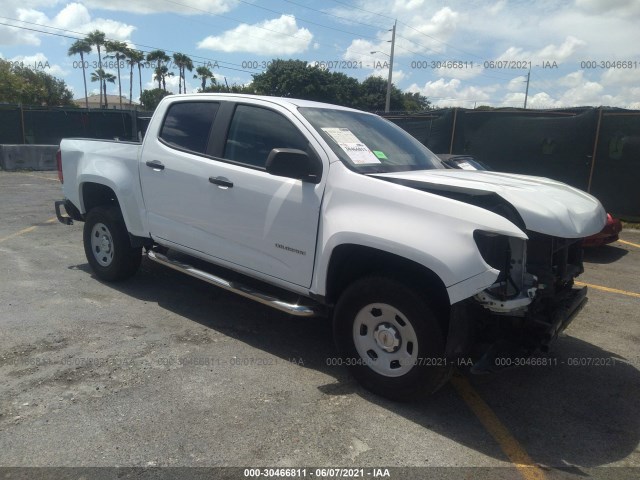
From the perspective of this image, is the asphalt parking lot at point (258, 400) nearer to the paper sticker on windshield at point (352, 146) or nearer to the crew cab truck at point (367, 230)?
the crew cab truck at point (367, 230)

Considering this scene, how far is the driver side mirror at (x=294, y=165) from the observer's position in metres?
3.66

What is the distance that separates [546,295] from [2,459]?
10.9 feet

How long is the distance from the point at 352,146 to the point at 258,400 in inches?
76.6

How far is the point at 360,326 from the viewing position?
3.62m

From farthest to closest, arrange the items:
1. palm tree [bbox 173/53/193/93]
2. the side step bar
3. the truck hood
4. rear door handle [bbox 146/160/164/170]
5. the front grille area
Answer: palm tree [bbox 173/53/193/93] → rear door handle [bbox 146/160/164/170] → the side step bar → the front grille area → the truck hood

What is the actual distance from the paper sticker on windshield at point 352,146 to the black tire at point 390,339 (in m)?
0.93

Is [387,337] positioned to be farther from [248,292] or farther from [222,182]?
[222,182]

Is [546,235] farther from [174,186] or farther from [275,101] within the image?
[174,186]

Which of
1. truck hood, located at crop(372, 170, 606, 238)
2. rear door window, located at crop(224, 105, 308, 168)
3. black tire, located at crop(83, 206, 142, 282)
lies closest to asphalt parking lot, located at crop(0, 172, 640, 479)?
black tire, located at crop(83, 206, 142, 282)

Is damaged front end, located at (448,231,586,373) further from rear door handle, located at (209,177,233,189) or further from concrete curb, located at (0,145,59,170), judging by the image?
concrete curb, located at (0,145,59,170)

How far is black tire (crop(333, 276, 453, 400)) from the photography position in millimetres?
3254

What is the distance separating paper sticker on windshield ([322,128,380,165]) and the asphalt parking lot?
1.61 m

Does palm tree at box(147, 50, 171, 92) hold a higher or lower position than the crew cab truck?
higher

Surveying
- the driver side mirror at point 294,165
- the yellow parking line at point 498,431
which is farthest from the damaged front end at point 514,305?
the driver side mirror at point 294,165
